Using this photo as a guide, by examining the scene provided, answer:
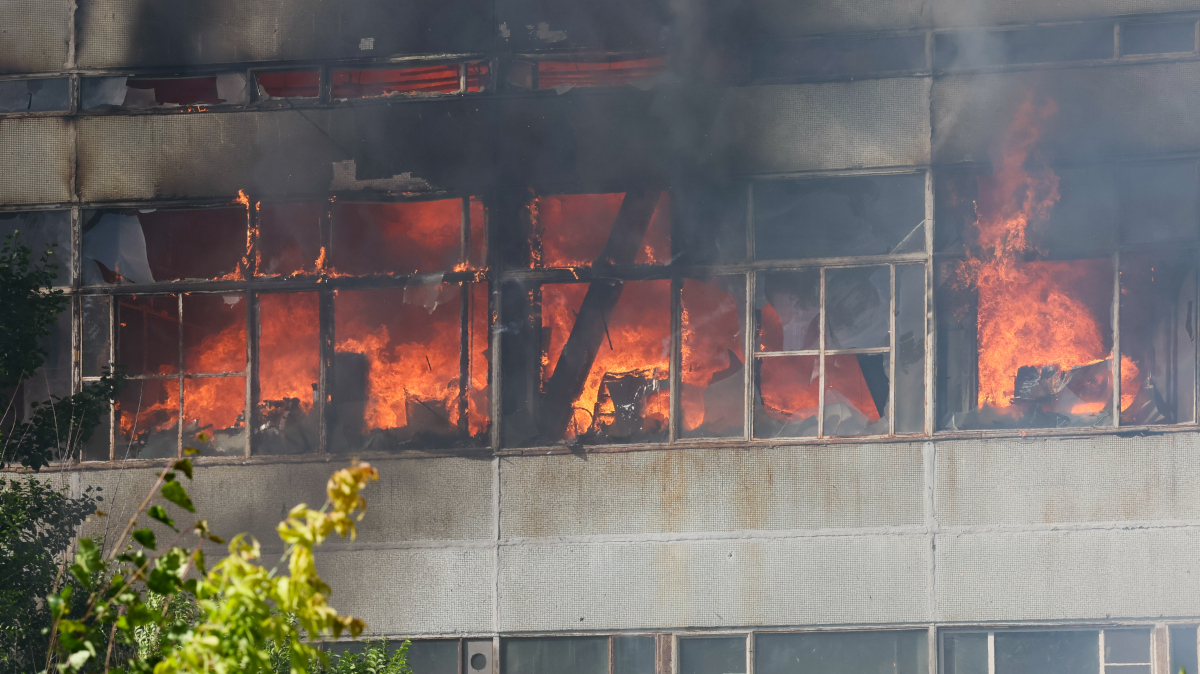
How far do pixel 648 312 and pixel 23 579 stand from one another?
20.2 feet

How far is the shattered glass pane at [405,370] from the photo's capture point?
24.9ft

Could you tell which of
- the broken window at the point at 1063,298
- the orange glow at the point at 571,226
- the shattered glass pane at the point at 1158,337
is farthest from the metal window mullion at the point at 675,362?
the shattered glass pane at the point at 1158,337

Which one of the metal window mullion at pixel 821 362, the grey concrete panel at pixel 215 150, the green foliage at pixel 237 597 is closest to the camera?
the green foliage at pixel 237 597

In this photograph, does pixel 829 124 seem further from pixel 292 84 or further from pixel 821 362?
pixel 292 84

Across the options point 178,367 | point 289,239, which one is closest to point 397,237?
point 289,239

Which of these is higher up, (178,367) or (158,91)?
(158,91)

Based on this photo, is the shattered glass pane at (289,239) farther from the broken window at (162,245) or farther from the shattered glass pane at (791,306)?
the shattered glass pane at (791,306)

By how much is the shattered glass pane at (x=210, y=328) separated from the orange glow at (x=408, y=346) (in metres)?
1.16

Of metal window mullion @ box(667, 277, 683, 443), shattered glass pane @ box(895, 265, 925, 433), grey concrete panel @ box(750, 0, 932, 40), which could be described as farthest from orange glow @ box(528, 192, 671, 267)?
shattered glass pane @ box(895, 265, 925, 433)

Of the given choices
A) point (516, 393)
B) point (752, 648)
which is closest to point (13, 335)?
point (516, 393)

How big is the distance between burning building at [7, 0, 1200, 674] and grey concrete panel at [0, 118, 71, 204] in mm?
45

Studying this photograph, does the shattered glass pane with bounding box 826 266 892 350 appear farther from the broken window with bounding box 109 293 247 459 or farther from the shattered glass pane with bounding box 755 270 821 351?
the broken window with bounding box 109 293 247 459

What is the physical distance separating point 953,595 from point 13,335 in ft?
29.6

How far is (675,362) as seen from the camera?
7551mm
